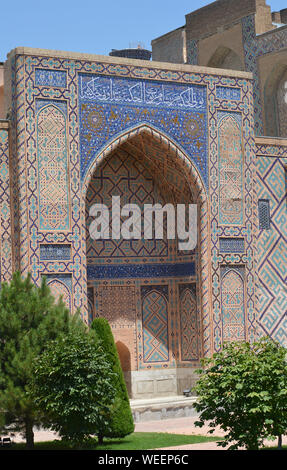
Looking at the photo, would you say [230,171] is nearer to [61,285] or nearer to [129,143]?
[129,143]

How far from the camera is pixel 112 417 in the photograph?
1059cm

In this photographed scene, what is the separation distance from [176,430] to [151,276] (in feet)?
12.4

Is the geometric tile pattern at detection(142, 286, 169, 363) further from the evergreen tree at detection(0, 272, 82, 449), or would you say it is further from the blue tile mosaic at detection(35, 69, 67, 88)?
the evergreen tree at detection(0, 272, 82, 449)

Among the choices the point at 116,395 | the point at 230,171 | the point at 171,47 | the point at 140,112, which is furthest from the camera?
the point at 171,47

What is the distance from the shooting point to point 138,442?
36.0 feet

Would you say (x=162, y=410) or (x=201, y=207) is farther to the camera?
(x=201, y=207)

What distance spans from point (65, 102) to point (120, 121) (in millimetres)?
1020

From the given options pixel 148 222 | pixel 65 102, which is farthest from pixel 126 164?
pixel 65 102

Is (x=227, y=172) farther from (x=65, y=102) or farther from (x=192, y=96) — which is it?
(x=65, y=102)

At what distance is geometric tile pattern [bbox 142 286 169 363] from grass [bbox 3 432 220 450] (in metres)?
3.67

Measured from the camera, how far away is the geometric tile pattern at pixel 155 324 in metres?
15.5

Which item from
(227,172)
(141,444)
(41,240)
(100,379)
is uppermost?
(227,172)

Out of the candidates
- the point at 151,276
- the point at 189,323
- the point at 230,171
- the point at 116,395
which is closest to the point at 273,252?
the point at 230,171

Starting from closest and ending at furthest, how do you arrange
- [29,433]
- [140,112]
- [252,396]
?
[252,396] → [29,433] → [140,112]
